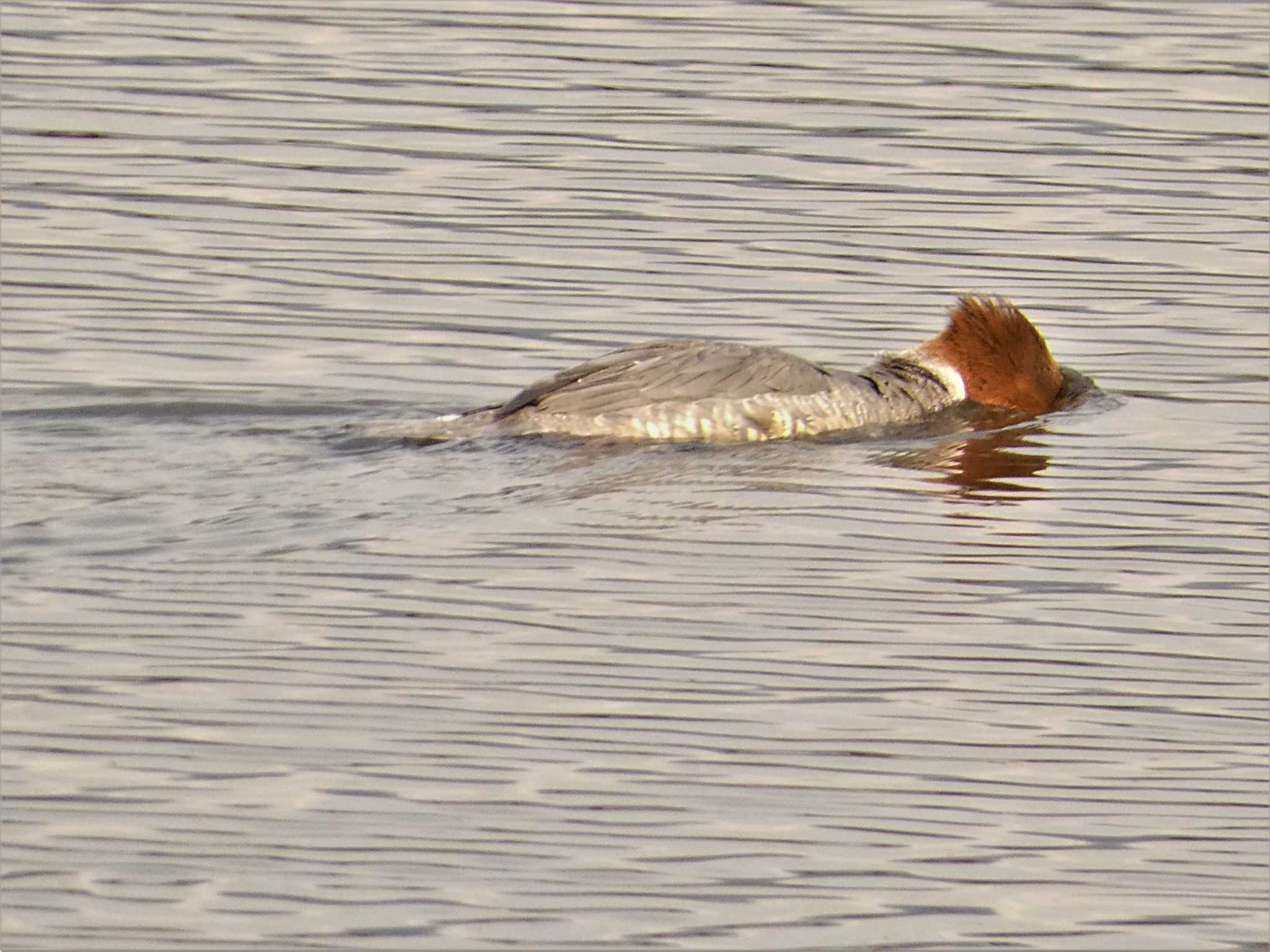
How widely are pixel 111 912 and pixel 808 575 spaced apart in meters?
3.23

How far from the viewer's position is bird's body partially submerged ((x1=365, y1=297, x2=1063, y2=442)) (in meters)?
9.92

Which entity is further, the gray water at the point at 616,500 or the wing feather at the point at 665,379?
the wing feather at the point at 665,379

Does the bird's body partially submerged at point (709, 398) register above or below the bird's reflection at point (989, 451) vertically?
above

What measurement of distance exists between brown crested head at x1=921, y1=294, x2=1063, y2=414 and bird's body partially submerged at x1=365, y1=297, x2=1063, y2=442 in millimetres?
14

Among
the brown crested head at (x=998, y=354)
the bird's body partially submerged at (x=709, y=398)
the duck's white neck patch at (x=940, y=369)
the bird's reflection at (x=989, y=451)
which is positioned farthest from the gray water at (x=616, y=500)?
the duck's white neck patch at (x=940, y=369)

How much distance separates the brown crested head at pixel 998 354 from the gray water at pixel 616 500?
0.31 meters

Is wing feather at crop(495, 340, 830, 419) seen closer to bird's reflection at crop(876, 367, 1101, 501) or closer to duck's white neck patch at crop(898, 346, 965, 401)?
bird's reflection at crop(876, 367, 1101, 501)

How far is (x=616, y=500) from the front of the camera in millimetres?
9102

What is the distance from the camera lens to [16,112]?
554 inches

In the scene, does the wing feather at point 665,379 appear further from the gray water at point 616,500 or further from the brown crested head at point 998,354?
the brown crested head at point 998,354

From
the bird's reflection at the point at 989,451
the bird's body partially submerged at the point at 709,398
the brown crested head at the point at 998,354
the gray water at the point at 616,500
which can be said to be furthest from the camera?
the brown crested head at the point at 998,354

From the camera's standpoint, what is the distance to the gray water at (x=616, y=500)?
5910 mm

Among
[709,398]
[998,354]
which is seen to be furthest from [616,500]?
[998,354]

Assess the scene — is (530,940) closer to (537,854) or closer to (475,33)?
(537,854)
